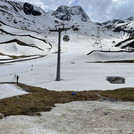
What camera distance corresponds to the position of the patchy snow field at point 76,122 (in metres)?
8.45

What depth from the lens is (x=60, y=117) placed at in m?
10.7

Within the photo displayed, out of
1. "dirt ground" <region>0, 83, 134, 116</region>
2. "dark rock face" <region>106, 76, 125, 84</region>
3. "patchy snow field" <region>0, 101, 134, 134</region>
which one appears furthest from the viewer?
"dark rock face" <region>106, 76, 125, 84</region>

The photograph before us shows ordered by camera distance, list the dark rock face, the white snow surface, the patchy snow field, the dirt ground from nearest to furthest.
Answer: the patchy snow field → the dirt ground → the white snow surface → the dark rock face

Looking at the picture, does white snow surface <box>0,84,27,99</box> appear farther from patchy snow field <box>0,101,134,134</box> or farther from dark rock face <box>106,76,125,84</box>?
dark rock face <box>106,76,125,84</box>

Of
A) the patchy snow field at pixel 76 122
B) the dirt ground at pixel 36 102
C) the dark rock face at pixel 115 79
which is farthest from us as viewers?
the dark rock face at pixel 115 79

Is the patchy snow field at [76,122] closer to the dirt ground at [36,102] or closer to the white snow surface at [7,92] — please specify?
the dirt ground at [36,102]

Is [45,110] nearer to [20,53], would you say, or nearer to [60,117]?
[60,117]

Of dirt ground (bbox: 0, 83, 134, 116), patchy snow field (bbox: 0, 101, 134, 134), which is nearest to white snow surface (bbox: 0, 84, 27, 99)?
dirt ground (bbox: 0, 83, 134, 116)

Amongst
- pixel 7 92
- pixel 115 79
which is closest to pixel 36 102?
pixel 7 92

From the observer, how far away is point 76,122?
32.2ft

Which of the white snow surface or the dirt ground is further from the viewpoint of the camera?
the white snow surface

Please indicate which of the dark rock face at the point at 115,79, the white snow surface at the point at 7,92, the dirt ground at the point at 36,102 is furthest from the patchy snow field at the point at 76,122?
the dark rock face at the point at 115,79

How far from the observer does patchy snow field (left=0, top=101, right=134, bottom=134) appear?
27.7 ft

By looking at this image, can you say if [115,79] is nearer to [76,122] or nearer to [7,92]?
[7,92]
